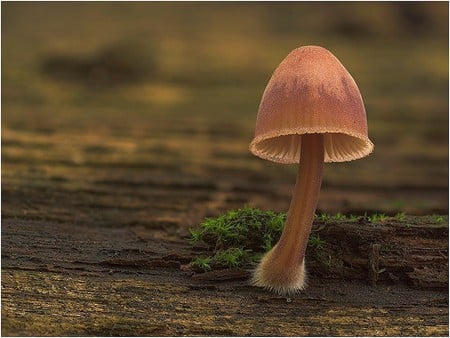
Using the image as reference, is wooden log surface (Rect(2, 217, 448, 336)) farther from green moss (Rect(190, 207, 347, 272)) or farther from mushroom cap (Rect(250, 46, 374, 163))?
mushroom cap (Rect(250, 46, 374, 163))

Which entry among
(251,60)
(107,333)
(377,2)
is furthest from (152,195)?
(377,2)

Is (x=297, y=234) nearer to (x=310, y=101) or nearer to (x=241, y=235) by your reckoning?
(x=241, y=235)

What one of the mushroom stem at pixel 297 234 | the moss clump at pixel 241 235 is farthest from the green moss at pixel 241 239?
the mushroom stem at pixel 297 234

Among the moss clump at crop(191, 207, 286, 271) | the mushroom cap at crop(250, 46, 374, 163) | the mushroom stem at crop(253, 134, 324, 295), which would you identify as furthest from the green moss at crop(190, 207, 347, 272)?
the mushroom cap at crop(250, 46, 374, 163)

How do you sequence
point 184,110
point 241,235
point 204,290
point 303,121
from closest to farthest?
point 303,121
point 204,290
point 241,235
point 184,110

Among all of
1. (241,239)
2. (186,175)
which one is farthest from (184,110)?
(241,239)

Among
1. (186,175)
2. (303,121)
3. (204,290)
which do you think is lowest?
(204,290)
